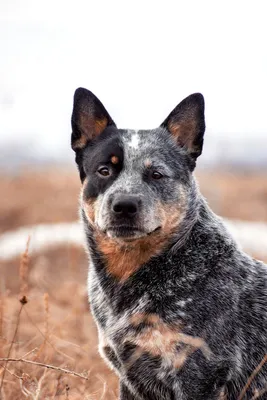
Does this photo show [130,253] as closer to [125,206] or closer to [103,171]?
[125,206]

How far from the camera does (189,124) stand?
15.1 ft

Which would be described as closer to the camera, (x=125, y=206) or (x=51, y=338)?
(x=125, y=206)

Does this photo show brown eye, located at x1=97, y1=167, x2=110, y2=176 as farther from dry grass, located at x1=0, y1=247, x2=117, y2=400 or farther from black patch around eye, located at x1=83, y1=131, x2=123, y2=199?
dry grass, located at x1=0, y1=247, x2=117, y2=400

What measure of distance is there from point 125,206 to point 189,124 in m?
0.88

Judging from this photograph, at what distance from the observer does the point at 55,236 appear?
12.3m

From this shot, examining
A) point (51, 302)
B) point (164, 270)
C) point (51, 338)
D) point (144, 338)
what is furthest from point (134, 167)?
point (51, 302)

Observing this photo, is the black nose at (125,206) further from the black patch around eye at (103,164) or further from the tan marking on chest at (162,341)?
the tan marking on chest at (162,341)

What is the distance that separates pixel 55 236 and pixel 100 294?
7.98m

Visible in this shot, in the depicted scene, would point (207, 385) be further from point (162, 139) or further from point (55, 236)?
point (55, 236)

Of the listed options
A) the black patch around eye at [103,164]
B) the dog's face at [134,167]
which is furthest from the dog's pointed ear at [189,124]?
the black patch around eye at [103,164]

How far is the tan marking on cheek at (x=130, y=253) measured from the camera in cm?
423

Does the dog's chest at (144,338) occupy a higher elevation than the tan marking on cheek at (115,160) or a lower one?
lower

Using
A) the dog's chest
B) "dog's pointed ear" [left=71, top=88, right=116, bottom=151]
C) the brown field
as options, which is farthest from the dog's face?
the brown field

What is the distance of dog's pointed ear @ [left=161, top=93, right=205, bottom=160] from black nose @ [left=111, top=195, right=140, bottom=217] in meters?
0.73
